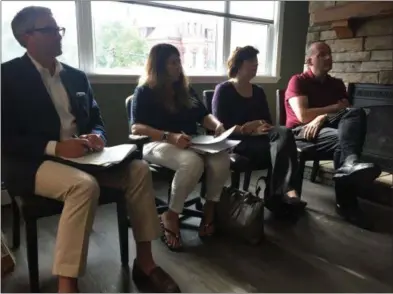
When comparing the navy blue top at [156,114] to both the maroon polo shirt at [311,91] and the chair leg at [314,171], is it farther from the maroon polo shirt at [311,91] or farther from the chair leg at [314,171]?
the chair leg at [314,171]

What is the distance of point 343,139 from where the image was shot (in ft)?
7.18

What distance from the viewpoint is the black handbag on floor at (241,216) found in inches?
73.1

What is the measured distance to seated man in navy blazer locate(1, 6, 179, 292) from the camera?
127 cm

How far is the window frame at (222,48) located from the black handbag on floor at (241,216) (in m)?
1.32

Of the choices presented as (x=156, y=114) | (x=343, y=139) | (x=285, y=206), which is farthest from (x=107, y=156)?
(x=343, y=139)

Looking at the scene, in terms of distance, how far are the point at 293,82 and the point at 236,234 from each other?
3.90 feet

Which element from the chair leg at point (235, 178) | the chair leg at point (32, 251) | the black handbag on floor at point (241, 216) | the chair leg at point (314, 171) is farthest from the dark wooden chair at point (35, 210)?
the chair leg at point (314, 171)

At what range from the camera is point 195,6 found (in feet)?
10.1

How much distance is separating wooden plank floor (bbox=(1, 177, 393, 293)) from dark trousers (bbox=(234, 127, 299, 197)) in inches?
9.5

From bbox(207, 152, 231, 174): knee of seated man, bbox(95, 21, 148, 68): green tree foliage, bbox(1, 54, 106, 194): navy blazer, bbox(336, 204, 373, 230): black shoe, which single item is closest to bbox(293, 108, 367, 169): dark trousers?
bbox(336, 204, 373, 230): black shoe

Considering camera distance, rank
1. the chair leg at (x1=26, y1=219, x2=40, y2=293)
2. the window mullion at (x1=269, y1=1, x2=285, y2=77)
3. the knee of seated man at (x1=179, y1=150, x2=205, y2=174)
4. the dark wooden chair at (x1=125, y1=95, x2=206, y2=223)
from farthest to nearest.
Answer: the window mullion at (x1=269, y1=1, x2=285, y2=77), the dark wooden chair at (x1=125, y1=95, x2=206, y2=223), the knee of seated man at (x1=179, y1=150, x2=205, y2=174), the chair leg at (x1=26, y1=219, x2=40, y2=293)

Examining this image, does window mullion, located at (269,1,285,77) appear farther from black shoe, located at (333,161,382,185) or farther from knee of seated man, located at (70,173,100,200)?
knee of seated man, located at (70,173,100,200)

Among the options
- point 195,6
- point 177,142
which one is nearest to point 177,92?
point 177,142

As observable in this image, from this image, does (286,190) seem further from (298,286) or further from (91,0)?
(91,0)
